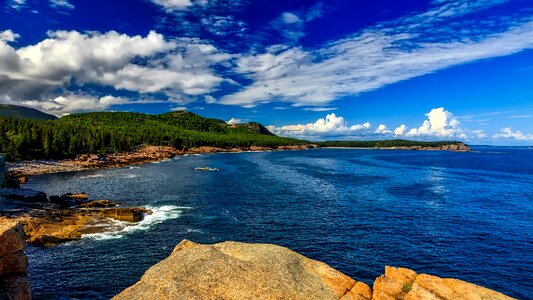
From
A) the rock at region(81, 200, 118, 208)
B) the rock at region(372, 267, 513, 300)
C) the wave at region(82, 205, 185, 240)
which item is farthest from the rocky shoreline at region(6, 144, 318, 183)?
the rock at region(372, 267, 513, 300)

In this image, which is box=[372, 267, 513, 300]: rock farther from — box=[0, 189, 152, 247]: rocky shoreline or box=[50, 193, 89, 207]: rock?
box=[50, 193, 89, 207]: rock

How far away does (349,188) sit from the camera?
104 m

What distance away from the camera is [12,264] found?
25672mm

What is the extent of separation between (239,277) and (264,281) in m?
1.83

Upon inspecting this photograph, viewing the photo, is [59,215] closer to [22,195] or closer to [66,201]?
[66,201]

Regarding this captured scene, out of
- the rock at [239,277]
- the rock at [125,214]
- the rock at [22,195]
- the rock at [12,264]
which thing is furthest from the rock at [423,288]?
the rock at [22,195]

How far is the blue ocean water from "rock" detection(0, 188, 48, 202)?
560 inches

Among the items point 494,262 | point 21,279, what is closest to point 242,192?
point 494,262

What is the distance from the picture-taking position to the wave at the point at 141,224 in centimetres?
5369

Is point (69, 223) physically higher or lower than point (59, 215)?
lower

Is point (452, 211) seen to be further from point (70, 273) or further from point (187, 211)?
point (70, 273)

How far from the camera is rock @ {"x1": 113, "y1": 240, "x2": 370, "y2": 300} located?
72.4 feet

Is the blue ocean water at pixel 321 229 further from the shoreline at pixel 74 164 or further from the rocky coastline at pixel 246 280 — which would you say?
the shoreline at pixel 74 164

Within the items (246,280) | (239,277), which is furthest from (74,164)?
(246,280)
